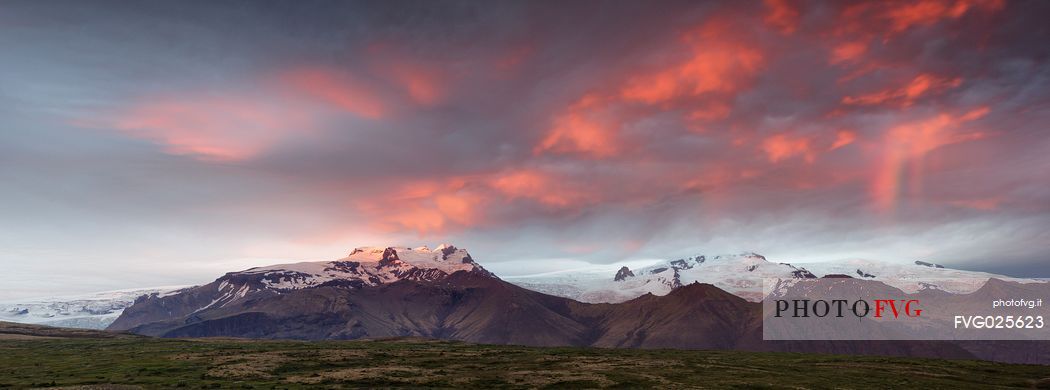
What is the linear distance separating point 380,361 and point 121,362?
49460mm

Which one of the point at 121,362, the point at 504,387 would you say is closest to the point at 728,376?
the point at 504,387

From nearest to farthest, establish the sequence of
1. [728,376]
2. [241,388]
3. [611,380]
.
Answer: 1. [241,388]
2. [611,380]
3. [728,376]

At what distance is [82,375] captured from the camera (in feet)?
318

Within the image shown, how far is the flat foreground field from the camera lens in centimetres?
9300

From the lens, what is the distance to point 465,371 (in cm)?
11100

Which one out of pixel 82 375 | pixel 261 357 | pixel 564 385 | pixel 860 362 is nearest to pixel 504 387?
pixel 564 385

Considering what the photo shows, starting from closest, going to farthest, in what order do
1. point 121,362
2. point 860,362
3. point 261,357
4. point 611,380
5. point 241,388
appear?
point 241,388 → point 611,380 → point 121,362 → point 261,357 → point 860,362

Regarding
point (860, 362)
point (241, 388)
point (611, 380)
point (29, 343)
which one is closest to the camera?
point (241, 388)

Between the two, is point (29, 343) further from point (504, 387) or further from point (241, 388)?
point (504, 387)

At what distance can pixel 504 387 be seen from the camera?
3605 inches

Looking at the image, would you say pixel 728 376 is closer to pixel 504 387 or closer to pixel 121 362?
pixel 504 387

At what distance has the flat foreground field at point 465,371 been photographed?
3661 inches

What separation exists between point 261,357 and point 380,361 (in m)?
24.6

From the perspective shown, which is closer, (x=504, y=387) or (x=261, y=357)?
(x=504, y=387)
